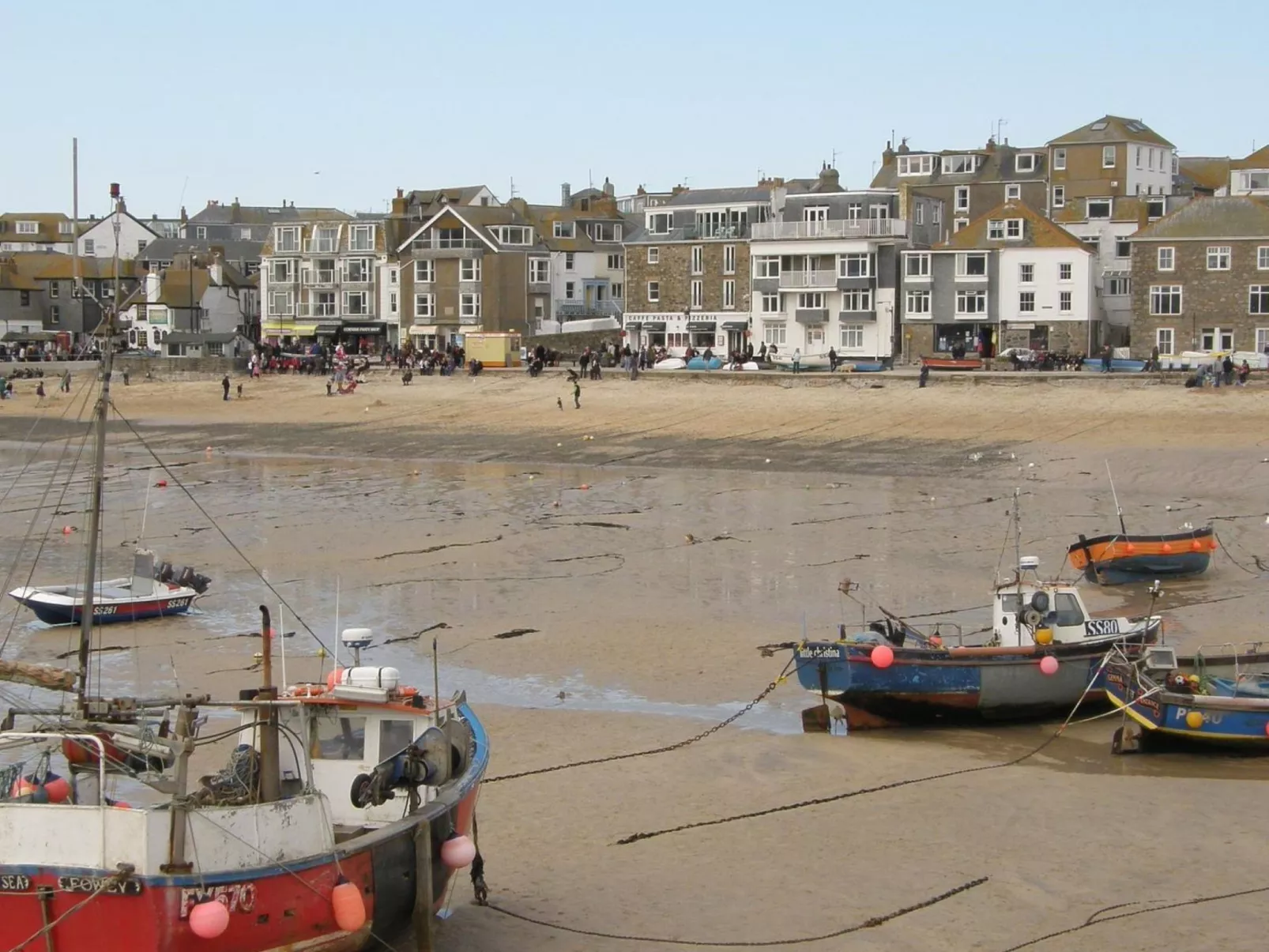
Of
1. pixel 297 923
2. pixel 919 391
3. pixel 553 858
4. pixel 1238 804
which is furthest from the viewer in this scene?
pixel 919 391

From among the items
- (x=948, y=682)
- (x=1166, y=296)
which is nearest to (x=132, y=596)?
(x=948, y=682)

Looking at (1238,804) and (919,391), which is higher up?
(919,391)

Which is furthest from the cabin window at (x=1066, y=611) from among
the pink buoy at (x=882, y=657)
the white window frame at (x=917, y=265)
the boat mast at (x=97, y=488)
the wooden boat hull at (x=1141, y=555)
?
the white window frame at (x=917, y=265)

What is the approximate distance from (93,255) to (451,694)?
9408 cm

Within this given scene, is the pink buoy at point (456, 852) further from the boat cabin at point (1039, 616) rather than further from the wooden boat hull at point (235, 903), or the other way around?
the boat cabin at point (1039, 616)

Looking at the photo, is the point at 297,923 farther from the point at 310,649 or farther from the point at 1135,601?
the point at 1135,601

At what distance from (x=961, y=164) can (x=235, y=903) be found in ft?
259

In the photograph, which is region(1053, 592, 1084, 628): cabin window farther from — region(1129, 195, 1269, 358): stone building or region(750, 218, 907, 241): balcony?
region(750, 218, 907, 241): balcony

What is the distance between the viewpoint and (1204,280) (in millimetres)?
62062

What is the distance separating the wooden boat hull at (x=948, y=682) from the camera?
62.9 feet

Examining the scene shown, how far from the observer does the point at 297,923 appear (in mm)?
11734

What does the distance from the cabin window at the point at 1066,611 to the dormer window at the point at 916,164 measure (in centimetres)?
6859

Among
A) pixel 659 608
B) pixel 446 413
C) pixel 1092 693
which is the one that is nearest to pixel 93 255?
pixel 446 413

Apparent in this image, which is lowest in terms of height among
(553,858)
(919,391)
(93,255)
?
(553,858)
